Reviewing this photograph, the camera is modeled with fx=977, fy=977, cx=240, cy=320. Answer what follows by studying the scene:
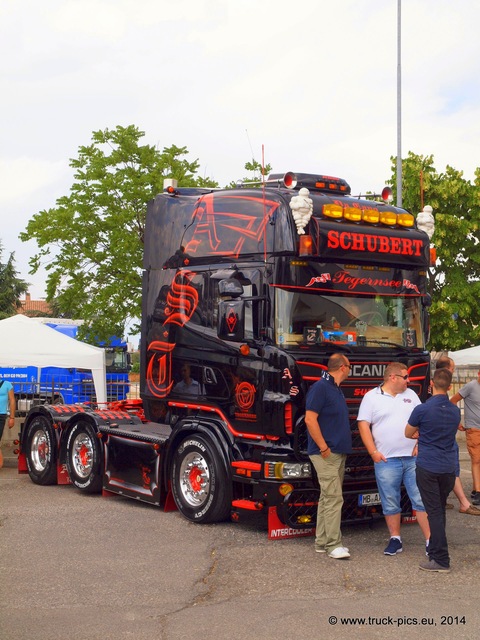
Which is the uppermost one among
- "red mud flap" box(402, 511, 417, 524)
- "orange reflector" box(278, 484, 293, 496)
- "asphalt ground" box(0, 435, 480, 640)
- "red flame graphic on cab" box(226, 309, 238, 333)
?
"red flame graphic on cab" box(226, 309, 238, 333)

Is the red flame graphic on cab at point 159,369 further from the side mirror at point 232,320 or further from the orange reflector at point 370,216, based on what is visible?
the orange reflector at point 370,216

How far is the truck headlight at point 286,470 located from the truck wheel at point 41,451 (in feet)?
16.1

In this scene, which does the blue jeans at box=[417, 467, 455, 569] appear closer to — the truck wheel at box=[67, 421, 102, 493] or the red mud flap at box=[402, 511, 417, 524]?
the red mud flap at box=[402, 511, 417, 524]

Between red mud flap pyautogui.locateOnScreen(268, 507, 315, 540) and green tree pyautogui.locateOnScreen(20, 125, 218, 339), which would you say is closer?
red mud flap pyautogui.locateOnScreen(268, 507, 315, 540)

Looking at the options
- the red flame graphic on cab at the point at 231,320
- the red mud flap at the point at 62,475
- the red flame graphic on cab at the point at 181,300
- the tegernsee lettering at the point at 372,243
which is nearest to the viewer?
the red flame graphic on cab at the point at 231,320

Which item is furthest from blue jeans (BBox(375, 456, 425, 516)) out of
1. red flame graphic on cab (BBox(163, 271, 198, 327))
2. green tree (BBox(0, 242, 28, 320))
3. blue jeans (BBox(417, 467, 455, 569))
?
green tree (BBox(0, 242, 28, 320))

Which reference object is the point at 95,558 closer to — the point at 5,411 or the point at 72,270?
the point at 5,411

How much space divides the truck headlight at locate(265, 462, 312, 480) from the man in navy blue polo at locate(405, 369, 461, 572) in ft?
5.25

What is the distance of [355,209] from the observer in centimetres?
1035

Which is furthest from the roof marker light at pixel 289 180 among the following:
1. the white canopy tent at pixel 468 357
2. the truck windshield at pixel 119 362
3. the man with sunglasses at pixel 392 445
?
the truck windshield at pixel 119 362

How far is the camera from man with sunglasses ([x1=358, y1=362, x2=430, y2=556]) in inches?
346

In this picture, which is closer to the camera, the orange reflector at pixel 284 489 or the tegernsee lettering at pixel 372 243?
the orange reflector at pixel 284 489

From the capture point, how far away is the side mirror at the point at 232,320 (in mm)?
9875

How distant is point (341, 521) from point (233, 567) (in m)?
1.64
